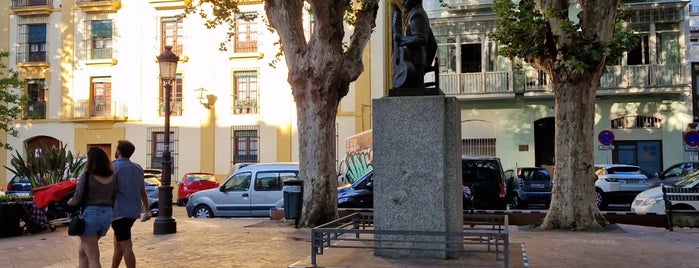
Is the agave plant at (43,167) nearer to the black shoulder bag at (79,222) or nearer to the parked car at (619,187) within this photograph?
the black shoulder bag at (79,222)

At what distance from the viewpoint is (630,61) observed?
84.6ft

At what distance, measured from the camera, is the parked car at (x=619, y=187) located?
19.2 meters

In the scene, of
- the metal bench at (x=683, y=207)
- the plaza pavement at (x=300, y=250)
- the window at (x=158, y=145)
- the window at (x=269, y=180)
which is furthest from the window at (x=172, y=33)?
the metal bench at (x=683, y=207)

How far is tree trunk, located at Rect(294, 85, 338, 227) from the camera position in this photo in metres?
12.6

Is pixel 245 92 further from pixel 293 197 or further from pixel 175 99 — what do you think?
pixel 293 197

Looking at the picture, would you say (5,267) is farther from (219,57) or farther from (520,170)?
(219,57)

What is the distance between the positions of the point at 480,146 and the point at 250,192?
42.7ft

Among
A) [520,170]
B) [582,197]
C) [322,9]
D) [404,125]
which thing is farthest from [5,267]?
[520,170]

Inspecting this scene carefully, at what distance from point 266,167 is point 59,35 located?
63.5ft

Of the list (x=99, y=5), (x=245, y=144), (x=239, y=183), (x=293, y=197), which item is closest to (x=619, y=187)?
(x=239, y=183)

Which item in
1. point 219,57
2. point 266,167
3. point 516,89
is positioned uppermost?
point 219,57

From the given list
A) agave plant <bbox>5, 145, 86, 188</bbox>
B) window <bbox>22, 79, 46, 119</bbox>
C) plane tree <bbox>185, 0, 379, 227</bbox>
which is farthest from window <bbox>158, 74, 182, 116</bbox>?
plane tree <bbox>185, 0, 379, 227</bbox>

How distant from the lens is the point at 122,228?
259 inches

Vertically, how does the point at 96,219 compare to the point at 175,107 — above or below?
below
